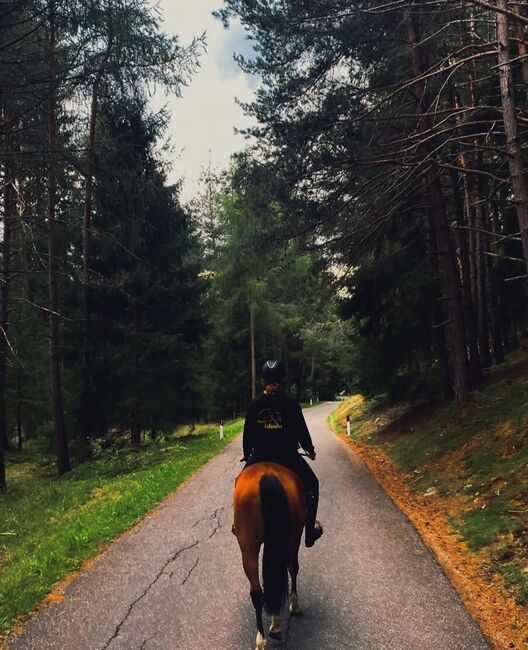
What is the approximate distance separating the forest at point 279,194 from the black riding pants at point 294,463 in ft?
14.5

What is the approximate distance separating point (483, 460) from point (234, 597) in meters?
5.59

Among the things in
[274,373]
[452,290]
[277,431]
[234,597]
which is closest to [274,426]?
[277,431]

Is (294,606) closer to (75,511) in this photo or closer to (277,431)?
(277,431)

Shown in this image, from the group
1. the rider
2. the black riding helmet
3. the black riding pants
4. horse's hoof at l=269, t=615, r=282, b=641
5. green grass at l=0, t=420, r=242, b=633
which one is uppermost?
the black riding helmet

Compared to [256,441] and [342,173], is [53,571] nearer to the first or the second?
[256,441]

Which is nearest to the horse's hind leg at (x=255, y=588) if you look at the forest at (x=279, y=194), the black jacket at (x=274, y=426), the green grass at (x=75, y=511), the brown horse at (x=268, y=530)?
the brown horse at (x=268, y=530)

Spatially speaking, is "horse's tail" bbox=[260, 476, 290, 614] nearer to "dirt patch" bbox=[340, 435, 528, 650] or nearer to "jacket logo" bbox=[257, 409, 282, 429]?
"jacket logo" bbox=[257, 409, 282, 429]

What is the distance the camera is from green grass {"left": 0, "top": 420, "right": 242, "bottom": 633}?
5246mm

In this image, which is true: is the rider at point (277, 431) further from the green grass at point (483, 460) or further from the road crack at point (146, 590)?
the green grass at point (483, 460)

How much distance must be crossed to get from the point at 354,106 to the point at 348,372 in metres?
10.0

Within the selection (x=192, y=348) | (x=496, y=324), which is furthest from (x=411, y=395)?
(x=192, y=348)

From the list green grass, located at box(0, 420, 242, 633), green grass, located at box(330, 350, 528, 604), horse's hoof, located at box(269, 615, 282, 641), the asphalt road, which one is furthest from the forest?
horse's hoof, located at box(269, 615, 282, 641)

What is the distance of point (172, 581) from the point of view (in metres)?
5.03

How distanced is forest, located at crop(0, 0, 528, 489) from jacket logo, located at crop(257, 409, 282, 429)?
175 inches
